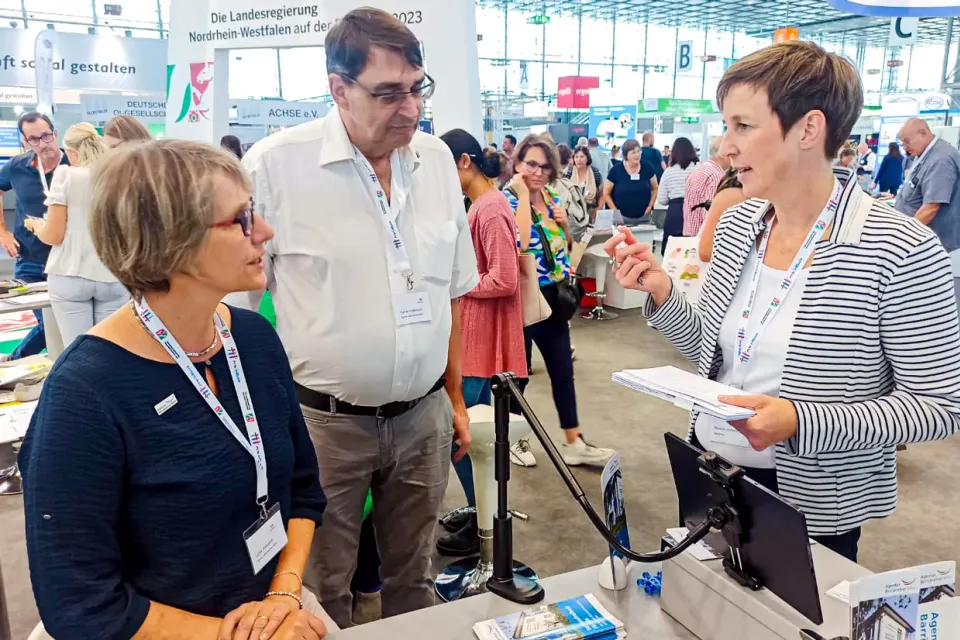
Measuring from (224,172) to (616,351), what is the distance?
15.6 ft

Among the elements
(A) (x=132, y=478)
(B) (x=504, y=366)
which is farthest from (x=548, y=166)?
(A) (x=132, y=478)

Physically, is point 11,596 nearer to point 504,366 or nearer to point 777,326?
point 504,366

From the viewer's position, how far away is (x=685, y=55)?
52.7 feet

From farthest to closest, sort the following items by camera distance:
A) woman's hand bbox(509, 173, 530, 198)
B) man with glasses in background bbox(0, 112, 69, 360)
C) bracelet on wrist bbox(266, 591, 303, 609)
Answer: man with glasses in background bbox(0, 112, 69, 360) → woman's hand bbox(509, 173, 530, 198) → bracelet on wrist bbox(266, 591, 303, 609)

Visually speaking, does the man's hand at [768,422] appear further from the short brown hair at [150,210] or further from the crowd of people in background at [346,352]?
the short brown hair at [150,210]

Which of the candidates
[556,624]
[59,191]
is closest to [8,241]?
[59,191]

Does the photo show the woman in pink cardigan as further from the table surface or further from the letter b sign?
the letter b sign

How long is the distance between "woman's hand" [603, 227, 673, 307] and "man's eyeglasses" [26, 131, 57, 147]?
4176 millimetres

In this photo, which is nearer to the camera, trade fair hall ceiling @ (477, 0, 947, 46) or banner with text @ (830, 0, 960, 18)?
banner with text @ (830, 0, 960, 18)

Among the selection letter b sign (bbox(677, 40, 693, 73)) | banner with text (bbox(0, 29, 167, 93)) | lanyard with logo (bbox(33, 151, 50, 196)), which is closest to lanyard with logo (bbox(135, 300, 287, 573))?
lanyard with logo (bbox(33, 151, 50, 196))

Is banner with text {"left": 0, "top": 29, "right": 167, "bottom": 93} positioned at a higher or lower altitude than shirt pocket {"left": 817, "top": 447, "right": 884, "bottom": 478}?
higher

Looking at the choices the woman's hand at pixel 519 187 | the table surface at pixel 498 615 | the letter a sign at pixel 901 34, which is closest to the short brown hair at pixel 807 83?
the table surface at pixel 498 615

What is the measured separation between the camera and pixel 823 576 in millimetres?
1251

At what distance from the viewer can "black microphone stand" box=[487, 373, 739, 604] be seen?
1.08 meters
